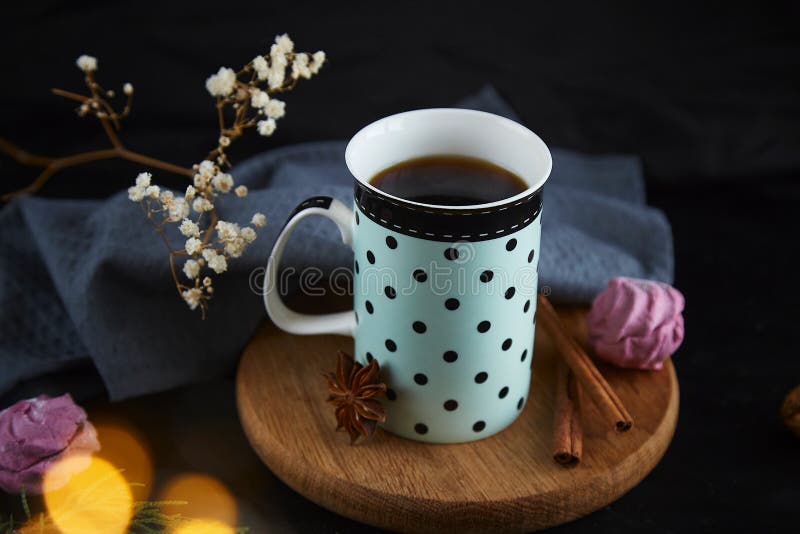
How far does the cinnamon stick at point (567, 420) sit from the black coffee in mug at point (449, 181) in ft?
0.82

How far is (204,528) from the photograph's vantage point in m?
1.09

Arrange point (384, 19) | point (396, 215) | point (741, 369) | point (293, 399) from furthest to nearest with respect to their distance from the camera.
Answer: point (384, 19) → point (741, 369) → point (293, 399) → point (396, 215)

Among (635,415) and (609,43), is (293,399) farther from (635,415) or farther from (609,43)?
(609,43)

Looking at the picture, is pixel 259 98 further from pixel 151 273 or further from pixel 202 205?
pixel 151 273

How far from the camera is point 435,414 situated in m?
1.09

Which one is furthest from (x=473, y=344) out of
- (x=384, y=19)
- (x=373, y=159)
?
(x=384, y=19)

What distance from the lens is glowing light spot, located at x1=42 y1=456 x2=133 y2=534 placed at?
109 centimetres

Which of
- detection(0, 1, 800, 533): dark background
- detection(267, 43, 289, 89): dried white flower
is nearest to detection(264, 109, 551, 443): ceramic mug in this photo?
detection(267, 43, 289, 89): dried white flower

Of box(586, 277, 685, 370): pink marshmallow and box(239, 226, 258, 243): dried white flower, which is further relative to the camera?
box(586, 277, 685, 370): pink marshmallow

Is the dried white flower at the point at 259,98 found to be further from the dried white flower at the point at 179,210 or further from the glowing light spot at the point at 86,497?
the glowing light spot at the point at 86,497

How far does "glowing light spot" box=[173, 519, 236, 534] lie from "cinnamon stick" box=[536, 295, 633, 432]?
419 mm

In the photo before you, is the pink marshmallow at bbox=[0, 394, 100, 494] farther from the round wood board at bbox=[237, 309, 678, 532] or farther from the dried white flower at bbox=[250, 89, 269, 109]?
the dried white flower at bbox=[250, 89, 269, 109]

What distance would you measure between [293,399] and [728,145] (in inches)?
37.5

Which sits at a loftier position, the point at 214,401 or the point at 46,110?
the point at 46,110
